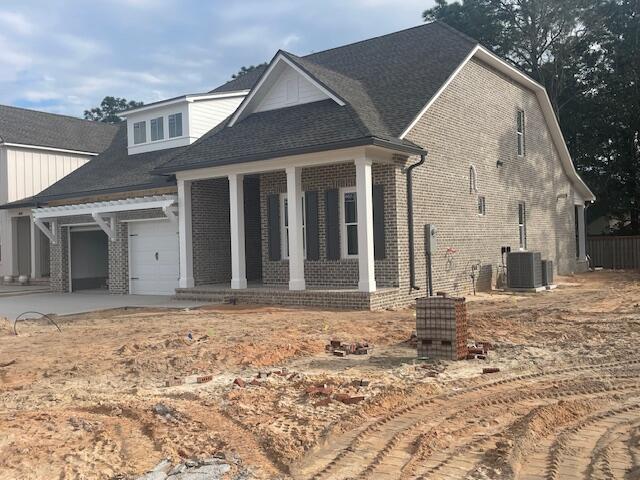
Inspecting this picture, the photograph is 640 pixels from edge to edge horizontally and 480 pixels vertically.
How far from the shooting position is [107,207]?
1877 centimetres

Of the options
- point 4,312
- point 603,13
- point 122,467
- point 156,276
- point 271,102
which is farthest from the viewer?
point 603,13

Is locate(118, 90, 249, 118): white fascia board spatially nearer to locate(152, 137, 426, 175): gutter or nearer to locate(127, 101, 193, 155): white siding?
locate(127, 101, 193, 155): white siding

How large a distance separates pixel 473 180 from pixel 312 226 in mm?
5163

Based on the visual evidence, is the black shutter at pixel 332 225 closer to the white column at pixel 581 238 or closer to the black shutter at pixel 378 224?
the black shutter at pixel 378 224

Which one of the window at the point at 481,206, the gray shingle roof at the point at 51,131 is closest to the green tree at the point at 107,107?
the gray shingle roof at the point at 51,131

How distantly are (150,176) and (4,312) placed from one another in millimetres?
5945

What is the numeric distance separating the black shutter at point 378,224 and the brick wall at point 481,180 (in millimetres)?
442

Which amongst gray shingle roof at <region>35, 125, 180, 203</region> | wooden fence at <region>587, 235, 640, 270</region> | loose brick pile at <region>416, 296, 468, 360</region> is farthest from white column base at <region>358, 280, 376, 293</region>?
wooden fence at <region>587, 235, 640, 270</region>

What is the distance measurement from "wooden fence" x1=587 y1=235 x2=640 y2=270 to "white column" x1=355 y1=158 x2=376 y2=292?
18698 millimetres

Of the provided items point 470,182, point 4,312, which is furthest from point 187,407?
point 470,182

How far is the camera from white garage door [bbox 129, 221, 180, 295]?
18609 millimetres

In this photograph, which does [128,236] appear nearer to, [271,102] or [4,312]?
[4,312]

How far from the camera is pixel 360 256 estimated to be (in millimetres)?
13797

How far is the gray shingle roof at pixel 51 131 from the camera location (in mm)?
26453
